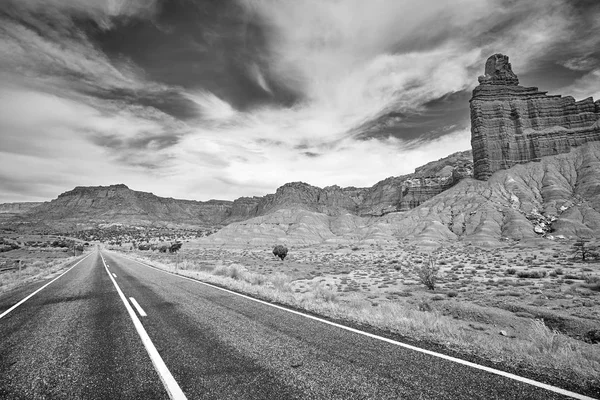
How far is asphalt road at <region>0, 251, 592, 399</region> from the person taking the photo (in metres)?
3.94

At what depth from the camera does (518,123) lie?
115 metres

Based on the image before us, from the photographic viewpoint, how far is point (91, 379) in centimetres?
446

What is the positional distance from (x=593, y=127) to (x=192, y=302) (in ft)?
469

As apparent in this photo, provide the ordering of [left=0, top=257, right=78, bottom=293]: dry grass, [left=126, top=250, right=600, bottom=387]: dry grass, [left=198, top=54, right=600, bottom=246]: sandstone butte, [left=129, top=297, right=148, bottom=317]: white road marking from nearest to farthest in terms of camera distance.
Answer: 1. [left=126, top=250, right=600, bottom=387]: dry grass
2. [left=129, top=297, right=148, bottom=317]: white road marking
3. [left=0, top=257, right=78, bottom=293]: dry grass
4. [left=198, top=54, right=600, bottom=246]: sandstone butte

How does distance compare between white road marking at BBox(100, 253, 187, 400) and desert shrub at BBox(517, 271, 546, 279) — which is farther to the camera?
desert shrub at BBox(517, 271, 546, 279)

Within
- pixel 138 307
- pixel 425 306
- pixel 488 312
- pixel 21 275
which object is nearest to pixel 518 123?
pixel 488 312

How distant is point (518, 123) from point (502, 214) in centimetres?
5633

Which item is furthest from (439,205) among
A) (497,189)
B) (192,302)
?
(192,302)

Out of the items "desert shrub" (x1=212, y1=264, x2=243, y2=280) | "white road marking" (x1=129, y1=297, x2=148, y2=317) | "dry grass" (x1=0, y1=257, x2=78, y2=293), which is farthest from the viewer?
"desert shrub" (x1=212, y1=264, x2=243, y2=280)

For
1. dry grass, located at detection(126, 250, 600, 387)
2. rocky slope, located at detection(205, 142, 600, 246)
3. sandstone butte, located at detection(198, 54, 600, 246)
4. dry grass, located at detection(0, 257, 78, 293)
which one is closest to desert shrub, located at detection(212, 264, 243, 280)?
dry grass, located at detection(126, 250, 600, 387)

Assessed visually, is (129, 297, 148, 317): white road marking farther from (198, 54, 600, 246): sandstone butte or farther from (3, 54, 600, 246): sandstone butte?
(3, 54, 600, 246): sandstone butte

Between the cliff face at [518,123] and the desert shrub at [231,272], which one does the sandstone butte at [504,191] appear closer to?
the cliff face at [518,123]

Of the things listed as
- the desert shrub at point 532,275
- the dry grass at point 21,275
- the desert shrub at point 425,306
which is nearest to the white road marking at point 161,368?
the desert shrub at point 425,306

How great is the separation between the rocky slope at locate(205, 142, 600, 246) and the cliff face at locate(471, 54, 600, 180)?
21.1 feet
